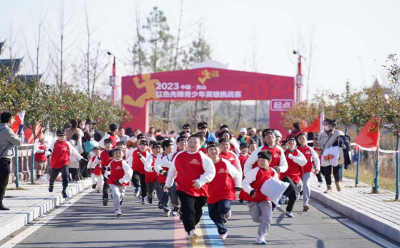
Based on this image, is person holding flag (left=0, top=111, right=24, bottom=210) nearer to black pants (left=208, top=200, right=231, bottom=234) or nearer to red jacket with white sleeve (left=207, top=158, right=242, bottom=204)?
red jacket with white sleeve (left=207, top=158, right=242, bottom=204)

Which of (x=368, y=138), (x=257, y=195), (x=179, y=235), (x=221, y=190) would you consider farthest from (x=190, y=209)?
(x=368, y=138)

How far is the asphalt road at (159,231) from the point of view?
31.7 feet

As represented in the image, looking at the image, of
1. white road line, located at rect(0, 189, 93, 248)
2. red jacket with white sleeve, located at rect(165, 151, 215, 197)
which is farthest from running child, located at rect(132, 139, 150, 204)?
red jacket with white sleeve, located at rect(165, 151, 215, 197)

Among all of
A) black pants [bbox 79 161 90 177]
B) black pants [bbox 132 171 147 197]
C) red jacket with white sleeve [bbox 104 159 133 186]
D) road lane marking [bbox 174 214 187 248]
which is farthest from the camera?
black pants [bbox 79 161 90 177]

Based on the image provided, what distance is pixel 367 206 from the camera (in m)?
13.8

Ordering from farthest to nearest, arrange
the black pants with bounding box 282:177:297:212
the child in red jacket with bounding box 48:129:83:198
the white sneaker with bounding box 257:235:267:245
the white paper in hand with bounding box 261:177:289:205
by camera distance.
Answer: the child in red jacket with bounding box 48:129:83:198 → the black pants with bounding box 282:177:297:212 → the white paper in hand with bounding box 261:177:289:205 → the white sneaker with bounding box 257:235:267:245

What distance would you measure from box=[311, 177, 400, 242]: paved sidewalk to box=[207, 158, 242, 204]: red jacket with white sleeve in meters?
2.62

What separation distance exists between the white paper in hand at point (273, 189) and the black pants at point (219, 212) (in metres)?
0.63

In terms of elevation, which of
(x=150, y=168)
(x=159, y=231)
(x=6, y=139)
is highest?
(x=6, y=139)

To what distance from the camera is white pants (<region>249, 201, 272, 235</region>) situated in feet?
32.0

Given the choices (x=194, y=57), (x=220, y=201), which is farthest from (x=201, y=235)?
(x=194, y=57)

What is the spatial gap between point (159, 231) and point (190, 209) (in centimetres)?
139

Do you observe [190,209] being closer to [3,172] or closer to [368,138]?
[3,172]

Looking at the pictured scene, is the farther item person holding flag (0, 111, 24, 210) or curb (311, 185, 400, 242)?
person holding flag (0, 111, 24, 210)
